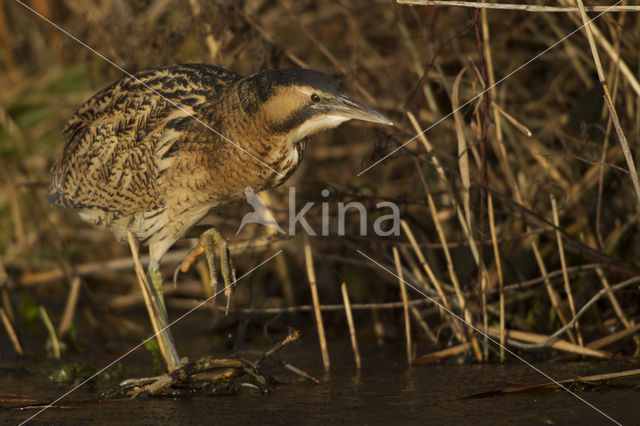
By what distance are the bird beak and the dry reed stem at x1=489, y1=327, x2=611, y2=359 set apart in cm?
133

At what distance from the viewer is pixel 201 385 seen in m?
3.55

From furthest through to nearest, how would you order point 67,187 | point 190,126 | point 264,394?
point 67,187
point 190,126
point 264,394

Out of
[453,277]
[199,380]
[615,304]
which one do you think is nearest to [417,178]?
[453,277]

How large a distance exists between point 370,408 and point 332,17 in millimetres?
3765

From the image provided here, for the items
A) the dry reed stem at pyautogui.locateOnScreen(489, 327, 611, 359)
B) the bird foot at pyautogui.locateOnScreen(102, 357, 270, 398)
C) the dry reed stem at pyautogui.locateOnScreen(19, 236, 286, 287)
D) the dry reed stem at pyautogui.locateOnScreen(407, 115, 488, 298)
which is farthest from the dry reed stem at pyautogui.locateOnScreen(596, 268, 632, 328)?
the dry reed stem at pyautogui.locateOnScreen(19, 236, 286, 287)

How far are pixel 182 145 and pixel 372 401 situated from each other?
1543 millimetres

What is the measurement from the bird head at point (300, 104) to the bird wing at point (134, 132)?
→ 499mm

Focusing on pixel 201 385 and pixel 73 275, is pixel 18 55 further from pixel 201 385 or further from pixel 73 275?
pixel 201 385

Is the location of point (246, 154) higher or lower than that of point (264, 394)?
higher

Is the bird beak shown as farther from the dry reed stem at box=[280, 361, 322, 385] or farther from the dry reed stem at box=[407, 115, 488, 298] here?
the dry reed stem at box=[280, 361, 322, 385]

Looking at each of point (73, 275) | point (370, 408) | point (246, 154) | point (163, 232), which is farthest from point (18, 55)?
point (370, 408)

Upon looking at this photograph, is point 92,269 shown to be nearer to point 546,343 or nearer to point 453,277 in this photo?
point 453,277

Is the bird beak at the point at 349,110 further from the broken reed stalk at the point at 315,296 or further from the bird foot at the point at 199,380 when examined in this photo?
the bird foot at the point at 199,380

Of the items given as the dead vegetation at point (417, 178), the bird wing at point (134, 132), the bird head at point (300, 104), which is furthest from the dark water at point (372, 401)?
the bird head at point (300, 104)
